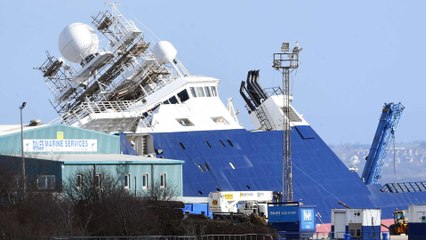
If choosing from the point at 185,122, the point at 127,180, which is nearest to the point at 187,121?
the point at 185,122

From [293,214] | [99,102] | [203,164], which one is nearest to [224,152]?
[203,164]

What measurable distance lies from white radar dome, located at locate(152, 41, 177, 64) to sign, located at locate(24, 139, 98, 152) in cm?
1011

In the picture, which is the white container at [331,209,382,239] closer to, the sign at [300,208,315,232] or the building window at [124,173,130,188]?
the sign at [300,208,315,232]

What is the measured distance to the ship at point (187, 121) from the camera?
7394 cm

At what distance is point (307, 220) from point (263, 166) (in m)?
12.2

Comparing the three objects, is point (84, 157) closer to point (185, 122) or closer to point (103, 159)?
point (103, 159)

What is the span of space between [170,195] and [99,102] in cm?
1557

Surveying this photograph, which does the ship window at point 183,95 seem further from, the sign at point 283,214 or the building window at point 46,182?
the building window at point 46,182

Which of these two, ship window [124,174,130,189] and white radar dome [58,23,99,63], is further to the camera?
white radar dome [58,23,99,63]

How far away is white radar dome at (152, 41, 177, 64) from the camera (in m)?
78.3

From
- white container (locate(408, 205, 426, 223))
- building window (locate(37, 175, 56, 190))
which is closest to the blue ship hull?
building window (locate(37, 175, 56, 190))

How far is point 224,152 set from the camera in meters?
75.5

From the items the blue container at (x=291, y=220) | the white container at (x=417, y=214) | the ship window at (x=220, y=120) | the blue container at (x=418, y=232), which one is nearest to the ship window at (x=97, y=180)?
the blue container at (x=291, y=220)

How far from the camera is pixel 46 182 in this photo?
60.4 meters
